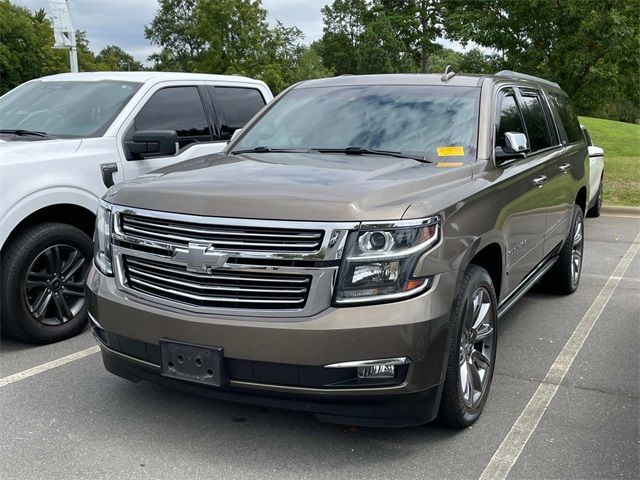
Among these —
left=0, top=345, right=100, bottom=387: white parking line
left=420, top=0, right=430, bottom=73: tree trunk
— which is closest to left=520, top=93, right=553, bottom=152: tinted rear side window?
left=0, top=345, right=100, bottom=387: white parking line

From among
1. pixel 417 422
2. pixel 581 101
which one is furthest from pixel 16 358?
pixel 581 101

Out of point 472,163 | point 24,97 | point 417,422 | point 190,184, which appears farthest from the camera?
point 24,97

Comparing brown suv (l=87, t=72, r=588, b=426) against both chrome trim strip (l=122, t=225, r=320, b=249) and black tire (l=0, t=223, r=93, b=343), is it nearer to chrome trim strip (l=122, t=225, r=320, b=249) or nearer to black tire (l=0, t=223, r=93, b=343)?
chrome trim strip (l=122, t=225, r=320, b=249)

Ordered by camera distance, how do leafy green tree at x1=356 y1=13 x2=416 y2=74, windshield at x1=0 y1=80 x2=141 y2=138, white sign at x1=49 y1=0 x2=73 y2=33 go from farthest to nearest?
leafy green tree at x1=356 y1=13 x2=416 y2=74 → white sign at x1=49 y1=0 x2=73 y2=33 → windshield at x1=0 y1=80 x2=141 y2=138

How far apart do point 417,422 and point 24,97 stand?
15.7ft

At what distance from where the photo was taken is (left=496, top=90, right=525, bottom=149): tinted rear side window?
13.7 ft

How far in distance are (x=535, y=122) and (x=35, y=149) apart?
3.81 metres

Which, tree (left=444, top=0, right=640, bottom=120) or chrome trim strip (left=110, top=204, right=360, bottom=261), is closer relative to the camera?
chrome trim strip (left=110, top=204, right=360, bottom=261)

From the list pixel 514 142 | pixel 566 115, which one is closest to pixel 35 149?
pixel 514 142

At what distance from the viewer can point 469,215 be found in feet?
10.8

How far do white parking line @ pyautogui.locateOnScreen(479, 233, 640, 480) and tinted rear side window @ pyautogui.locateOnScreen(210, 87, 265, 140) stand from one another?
12.1 feet

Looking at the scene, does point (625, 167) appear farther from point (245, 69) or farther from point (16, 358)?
point (245, 69)

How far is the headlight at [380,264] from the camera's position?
277 centimetres

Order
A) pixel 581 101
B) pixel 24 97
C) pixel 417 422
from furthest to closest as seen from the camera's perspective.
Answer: pixel 581 101 → pixel 24 97 → pixel 417 422
